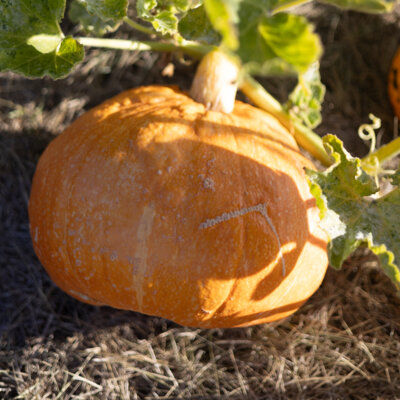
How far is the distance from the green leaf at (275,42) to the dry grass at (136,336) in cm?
104

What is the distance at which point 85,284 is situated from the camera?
1555 millimetres

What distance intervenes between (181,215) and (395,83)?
1.33 metres

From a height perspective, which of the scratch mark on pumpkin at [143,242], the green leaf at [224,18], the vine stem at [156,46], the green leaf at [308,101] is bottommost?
the scratch mark on pumpkin at [143,242]

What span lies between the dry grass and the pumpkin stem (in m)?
0.40

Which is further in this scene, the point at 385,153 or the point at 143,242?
the point at 385,153

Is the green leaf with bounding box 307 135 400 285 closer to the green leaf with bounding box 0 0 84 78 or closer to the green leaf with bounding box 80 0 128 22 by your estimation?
the green leaf with bounding box 80 0 128 22

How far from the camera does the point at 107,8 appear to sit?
1.46 metres

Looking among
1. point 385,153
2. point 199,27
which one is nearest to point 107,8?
point 199,27

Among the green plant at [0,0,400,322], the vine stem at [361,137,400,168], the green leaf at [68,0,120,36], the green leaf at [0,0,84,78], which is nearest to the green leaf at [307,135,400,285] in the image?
the green plant at [0,0,400,322]

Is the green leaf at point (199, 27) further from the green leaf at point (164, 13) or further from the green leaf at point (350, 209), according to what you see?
the green leaf at point (350, 209)

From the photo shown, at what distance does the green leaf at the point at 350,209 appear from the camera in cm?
135

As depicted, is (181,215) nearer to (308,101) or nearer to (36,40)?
(36,40)

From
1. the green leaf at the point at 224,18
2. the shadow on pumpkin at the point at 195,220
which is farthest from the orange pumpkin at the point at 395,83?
the green leaf at the point at 224,18

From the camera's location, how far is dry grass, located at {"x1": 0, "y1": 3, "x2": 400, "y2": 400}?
1.88 m
